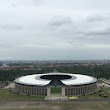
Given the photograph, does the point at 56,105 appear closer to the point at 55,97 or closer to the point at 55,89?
the point at 55,97

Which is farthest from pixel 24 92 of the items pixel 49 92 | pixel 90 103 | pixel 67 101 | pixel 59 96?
pixel 90 103

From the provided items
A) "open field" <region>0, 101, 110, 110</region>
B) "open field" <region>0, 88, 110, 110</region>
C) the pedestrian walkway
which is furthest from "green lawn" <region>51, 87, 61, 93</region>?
"open field" <region>0, 101, 110, 110</region>

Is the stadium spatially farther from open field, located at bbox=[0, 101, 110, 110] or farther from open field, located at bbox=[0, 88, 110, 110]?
open field, located at bbox=[0, 101, 110, 110]

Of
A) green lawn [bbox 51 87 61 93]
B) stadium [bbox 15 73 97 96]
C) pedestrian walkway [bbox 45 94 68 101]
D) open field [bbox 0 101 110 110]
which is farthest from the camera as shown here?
green lawn [bbox 51 87 61 93]

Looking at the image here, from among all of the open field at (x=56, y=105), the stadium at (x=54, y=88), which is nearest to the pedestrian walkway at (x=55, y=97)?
the stadium at (x=54, y=88)

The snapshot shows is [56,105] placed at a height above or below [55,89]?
below

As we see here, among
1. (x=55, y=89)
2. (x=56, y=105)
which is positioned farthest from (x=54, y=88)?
(x=56, y=105)

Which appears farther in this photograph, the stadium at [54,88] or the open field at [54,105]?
the stadium at [54,88]

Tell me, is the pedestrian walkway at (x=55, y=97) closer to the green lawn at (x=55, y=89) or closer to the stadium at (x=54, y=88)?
the stadium at (x=54, y=88)

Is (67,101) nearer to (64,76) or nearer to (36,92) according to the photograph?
(36,92)

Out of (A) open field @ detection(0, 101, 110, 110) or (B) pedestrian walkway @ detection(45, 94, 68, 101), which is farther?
(B) pedestrian walkway @ detection(45, 94, 68, 101)
